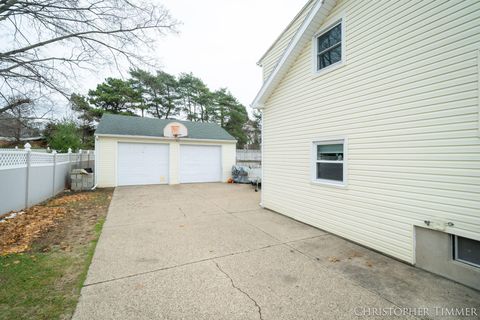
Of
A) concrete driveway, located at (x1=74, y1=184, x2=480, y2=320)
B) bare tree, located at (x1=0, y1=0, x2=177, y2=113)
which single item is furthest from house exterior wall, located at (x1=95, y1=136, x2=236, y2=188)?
concrete driveway, located at (x1=74, y1=184, x2=480, y2=320)

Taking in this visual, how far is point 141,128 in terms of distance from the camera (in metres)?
12.2

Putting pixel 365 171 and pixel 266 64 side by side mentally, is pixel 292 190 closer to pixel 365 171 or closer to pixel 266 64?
pixel 365 171

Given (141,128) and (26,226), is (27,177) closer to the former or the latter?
(26,226)

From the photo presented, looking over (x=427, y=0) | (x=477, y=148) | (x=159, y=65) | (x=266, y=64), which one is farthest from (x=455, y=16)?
(x=159, y=65)

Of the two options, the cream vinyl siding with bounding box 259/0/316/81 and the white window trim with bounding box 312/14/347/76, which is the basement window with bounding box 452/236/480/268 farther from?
the cream vinyl siding with bounding box 259/0/316/81

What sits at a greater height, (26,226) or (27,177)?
(27,177)

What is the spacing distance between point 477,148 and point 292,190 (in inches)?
143

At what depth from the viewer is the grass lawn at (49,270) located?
214 centimetres

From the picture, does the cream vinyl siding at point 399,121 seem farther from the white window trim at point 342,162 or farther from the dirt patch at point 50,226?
the dirt patch at point 50,226

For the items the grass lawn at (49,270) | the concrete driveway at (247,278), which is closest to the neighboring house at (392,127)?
the concrete driveway at (247,278)

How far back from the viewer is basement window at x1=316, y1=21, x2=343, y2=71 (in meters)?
4.55

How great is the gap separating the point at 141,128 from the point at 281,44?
31.1 feet

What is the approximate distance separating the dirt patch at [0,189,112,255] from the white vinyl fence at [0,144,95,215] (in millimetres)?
349

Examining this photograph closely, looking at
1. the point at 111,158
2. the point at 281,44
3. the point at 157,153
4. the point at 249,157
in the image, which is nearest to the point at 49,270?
the point at 281,44
